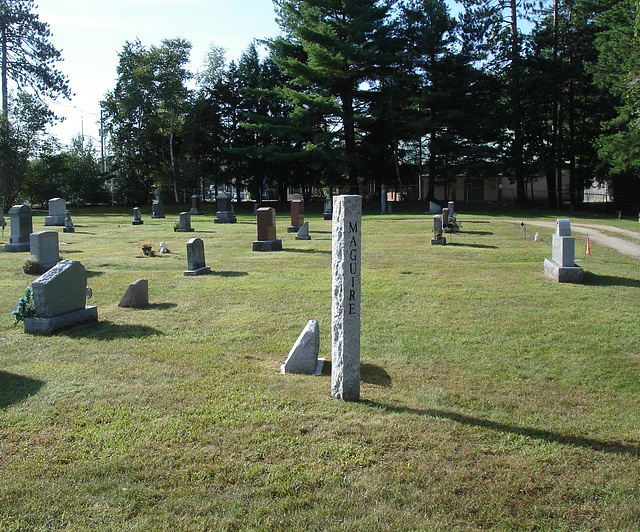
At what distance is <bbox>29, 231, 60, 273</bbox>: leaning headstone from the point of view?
12.6 meters

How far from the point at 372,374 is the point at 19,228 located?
49.6 ft

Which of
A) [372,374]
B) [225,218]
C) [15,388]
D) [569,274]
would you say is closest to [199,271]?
[15,388]

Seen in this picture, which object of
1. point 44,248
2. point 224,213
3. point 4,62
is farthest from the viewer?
point 4,62

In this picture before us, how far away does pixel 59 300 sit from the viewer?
7945 mm

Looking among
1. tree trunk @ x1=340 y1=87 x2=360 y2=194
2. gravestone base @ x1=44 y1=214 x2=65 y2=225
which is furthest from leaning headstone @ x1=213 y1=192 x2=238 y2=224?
tree trunk @ x1=340 y1=87 x2=360 y2=194

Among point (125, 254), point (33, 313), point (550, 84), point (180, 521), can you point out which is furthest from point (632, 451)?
point (550, 84)

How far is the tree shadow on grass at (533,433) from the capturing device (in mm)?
4527

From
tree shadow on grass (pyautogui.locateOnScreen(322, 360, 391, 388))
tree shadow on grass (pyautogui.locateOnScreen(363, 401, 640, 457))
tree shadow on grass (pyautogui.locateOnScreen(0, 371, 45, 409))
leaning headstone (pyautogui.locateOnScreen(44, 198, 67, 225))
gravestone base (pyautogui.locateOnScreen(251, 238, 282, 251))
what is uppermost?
leaning headstone (pyautogui.locateOnScreen(44, 198, 67, 225))

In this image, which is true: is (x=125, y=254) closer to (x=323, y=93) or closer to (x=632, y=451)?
(x=632, y=451)

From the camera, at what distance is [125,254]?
1688cm

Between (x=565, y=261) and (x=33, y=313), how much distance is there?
9.99 m

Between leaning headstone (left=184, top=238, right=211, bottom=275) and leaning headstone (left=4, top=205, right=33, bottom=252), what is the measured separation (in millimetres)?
7563

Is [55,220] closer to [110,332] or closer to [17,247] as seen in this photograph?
[17,247]

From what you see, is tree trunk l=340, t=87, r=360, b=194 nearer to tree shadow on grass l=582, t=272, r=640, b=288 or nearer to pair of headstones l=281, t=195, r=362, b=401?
tree shadow on grass l=582, t=272, r=640, b=288
